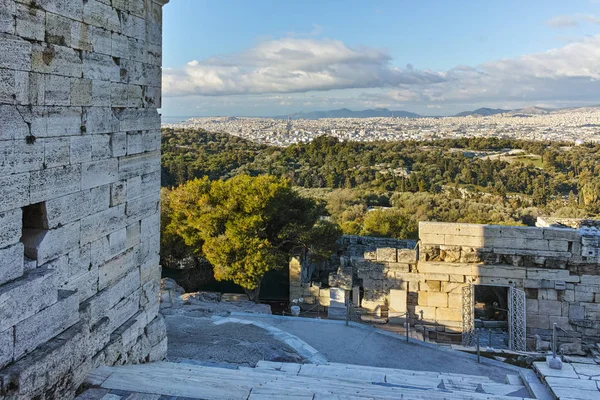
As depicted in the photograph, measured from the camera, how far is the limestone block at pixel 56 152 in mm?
3947

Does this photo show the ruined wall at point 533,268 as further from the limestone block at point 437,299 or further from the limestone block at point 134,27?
the limestone block at point 134,27

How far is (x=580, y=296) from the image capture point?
11234mm

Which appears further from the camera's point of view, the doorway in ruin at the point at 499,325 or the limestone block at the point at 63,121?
the doorway in ruin at the point at 499,325

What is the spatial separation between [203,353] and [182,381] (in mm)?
2700

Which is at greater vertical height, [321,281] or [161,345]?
[161,345]

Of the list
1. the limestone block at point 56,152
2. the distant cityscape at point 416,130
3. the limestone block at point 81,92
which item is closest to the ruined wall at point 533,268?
the limestone block at point 81,92

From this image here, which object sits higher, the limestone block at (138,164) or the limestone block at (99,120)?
the limestone block at (99,120)

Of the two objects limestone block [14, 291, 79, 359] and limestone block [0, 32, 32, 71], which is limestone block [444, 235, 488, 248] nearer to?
limestone block [14, 291, 79, 359]

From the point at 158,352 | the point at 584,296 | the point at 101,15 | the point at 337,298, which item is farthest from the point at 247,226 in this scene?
the point at 101,15

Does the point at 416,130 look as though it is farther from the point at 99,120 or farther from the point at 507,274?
the point at 99,120

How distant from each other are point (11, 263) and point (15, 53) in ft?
5.18

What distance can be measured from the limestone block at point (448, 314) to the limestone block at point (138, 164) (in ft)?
27.5

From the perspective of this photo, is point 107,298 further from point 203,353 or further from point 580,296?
point 580,296

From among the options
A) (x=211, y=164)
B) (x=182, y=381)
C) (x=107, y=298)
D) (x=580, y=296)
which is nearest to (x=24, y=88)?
(x=107, y=298)
